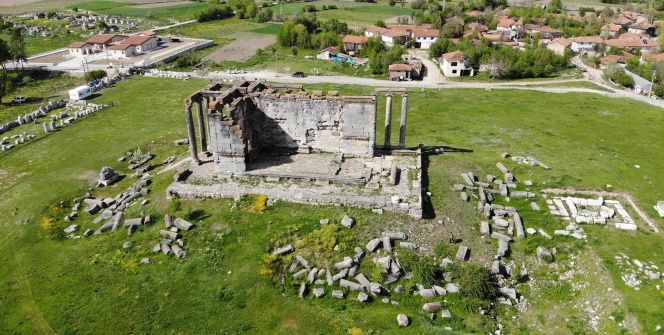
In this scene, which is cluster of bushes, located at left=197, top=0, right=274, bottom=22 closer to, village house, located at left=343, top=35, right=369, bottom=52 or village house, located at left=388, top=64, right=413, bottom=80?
village house, located at left=343, top=35, right=369, bottom=52

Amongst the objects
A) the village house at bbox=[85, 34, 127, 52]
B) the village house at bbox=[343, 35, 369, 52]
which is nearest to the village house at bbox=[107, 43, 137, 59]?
the village house at bbox=[85, 34, 127, 52]

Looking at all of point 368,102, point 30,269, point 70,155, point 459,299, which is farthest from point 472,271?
point 70,155

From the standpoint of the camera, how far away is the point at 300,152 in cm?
3441

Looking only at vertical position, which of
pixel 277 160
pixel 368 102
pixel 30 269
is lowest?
pixel 30 269

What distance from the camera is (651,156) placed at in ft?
130

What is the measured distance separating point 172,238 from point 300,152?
1154 cm

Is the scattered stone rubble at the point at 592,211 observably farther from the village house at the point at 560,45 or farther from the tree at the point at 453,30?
the tree at the point at 453,30

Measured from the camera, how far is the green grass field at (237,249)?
21.0 metres

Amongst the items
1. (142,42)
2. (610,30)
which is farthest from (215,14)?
(610,30)

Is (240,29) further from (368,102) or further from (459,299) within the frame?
(459,299)

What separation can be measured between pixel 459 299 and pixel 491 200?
10470 mm

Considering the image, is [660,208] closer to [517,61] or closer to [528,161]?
[528,161]

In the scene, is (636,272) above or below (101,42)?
below

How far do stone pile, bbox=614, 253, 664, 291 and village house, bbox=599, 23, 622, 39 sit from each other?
9232cm
